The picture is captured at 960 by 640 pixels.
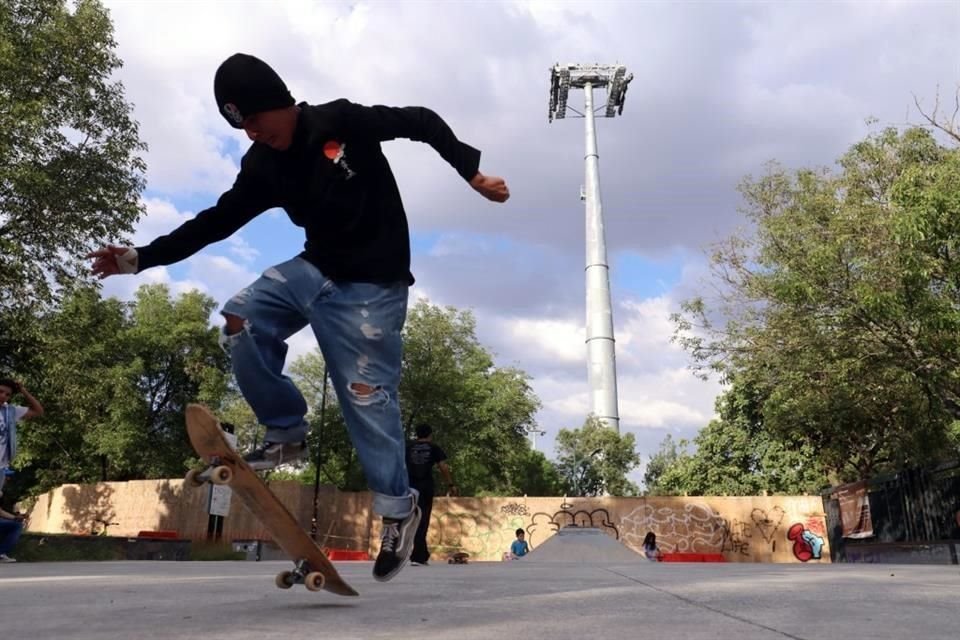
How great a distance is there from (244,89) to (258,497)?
4.96 feet

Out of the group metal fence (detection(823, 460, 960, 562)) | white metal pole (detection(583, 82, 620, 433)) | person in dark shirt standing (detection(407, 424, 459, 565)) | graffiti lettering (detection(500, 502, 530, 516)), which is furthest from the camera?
white metal pole (detection(583, 82, 620, 433))

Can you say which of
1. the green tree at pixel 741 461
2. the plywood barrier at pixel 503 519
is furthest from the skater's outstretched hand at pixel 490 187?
the green tree at pixel 741 461

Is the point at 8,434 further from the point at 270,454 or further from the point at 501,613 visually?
the point at 501,613

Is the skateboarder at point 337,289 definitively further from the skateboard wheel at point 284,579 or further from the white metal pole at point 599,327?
the white metal pole at point 599,327

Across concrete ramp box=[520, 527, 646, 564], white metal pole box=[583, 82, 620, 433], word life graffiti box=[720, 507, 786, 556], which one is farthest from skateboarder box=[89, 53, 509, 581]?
white metal pole box=[583, 82, 620, 433]

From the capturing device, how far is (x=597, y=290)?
49.6 m

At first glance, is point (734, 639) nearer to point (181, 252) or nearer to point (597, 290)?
point (181, 252)

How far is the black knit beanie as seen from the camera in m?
2.70

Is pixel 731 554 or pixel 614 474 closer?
pixel 731 554

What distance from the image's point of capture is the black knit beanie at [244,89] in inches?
106

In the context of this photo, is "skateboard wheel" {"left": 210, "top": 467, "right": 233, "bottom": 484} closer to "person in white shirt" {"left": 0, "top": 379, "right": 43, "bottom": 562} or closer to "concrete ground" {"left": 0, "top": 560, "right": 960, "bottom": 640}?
"concrete ground" {"left": 0, "top": 560, "right": 960, "bottom": 640}

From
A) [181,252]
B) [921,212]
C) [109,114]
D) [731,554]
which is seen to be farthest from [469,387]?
[181,252]

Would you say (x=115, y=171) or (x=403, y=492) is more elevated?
(x=115, y=171)

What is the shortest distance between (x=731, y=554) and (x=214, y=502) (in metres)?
18.8
